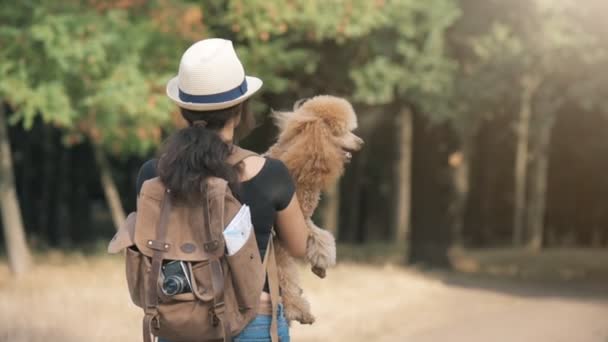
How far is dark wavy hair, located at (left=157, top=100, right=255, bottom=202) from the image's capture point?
11.1 feet

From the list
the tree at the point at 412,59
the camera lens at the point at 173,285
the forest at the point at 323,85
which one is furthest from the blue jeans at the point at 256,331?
the tree at the point at 412,59

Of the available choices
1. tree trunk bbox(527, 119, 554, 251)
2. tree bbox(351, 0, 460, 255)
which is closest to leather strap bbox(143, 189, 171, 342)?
tree bbox(351, 0, 460, 255)

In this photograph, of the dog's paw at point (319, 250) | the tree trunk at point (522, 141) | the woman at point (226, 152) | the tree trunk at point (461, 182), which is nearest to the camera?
the woman at point (226, 152)

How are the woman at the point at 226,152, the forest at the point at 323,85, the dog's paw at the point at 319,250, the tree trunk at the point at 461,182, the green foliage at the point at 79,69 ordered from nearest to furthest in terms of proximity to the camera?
the woman at the point at 226,152
the dog's paw at the point at 319,250
the green foliage at the point at 79,69
the forest at the point at 323,85
the tree trunk at the point at 461,182

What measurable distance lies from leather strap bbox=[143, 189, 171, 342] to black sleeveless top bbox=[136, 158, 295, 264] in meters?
0.21

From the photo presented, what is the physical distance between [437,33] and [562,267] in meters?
9.62

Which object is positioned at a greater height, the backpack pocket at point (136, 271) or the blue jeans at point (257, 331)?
the backpack pocket at point (136, 271)

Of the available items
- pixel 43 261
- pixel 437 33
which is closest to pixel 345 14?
pixel 437 33

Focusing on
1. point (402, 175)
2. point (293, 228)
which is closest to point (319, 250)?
point (293, 228)

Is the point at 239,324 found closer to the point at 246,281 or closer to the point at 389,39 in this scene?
the point at 246,281

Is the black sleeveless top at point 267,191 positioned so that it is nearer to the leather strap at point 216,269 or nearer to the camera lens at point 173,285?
the leather strap at point 216,269

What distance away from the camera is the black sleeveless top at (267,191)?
3.51 m

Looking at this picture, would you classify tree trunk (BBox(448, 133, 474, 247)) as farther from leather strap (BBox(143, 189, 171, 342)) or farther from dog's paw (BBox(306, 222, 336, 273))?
leather strap (BBox(143, 189, 171, 342))

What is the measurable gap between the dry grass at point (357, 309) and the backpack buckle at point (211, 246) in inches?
225
